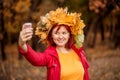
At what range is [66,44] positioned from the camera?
6598mm

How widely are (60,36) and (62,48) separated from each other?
0.62 ft

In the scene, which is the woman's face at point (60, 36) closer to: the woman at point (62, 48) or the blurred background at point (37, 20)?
the woman at point (62, 48)

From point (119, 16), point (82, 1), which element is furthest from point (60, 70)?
point (119, 16)

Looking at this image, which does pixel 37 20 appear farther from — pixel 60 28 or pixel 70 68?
pixel 70 68

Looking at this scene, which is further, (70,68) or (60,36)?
(60,36)

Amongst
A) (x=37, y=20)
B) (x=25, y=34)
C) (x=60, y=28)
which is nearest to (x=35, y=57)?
(x=25, y=34)

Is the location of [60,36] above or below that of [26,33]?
below

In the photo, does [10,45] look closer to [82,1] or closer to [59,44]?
[82,1]

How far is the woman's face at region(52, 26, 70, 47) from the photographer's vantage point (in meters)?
6.50

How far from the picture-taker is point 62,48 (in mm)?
6547

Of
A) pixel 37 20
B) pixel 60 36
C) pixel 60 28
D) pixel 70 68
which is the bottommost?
pixel 37 20

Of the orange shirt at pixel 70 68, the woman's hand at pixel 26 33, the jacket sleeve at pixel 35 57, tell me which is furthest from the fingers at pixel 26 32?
the orange shirt at pixel 70 68

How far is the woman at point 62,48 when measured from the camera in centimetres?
630

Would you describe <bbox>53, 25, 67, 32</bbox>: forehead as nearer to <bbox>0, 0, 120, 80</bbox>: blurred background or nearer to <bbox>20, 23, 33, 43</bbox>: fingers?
<bbox>20, 23, 33, 43</bbox>: fingers
